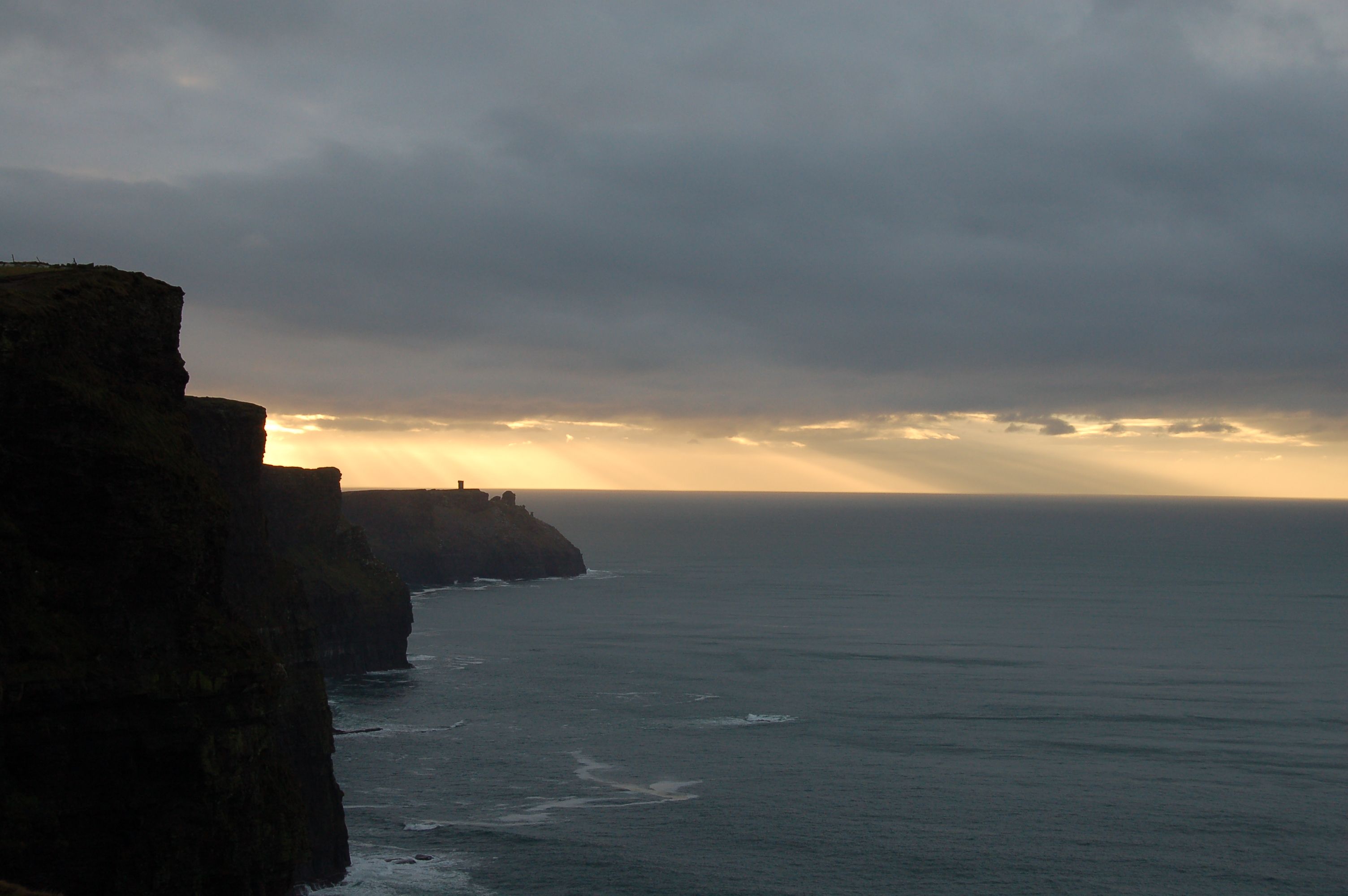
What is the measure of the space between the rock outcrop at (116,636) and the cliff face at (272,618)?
727 inches

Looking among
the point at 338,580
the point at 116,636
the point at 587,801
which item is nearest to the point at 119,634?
the point at 116,636

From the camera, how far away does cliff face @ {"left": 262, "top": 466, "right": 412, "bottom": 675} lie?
110438mm

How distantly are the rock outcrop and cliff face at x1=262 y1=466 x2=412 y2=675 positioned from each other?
68443mm

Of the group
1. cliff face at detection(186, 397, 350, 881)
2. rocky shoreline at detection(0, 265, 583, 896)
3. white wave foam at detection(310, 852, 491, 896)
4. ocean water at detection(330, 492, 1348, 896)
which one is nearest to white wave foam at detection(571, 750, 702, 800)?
ocean water at detection(330, 492, 1348, 896)

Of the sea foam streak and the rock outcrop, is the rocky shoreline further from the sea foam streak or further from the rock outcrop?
the sea foam streak

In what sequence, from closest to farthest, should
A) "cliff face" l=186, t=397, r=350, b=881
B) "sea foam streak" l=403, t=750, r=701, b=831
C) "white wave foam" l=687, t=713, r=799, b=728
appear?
"cliff face" l=186, t=397, r=350, b=881 < "sea foam streak" l=403, t=750, r=701, b=831 < "white wave foam" l=687, t=713, r=799, b=728

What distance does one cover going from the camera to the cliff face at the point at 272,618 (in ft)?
187

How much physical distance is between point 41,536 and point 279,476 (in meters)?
73.2

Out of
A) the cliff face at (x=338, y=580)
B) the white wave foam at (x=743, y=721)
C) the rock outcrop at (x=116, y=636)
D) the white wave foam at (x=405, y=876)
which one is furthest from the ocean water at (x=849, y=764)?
→ the rock outcrop at (x=116, y=636)

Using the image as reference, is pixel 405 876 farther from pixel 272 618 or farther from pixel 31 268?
pixel 31 268

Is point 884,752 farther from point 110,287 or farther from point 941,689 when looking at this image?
point 110,287

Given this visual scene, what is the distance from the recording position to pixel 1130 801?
73.4m

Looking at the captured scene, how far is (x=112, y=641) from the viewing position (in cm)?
3503

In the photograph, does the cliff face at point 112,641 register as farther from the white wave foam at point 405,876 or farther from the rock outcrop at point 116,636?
the white wave foam at point 405,876
